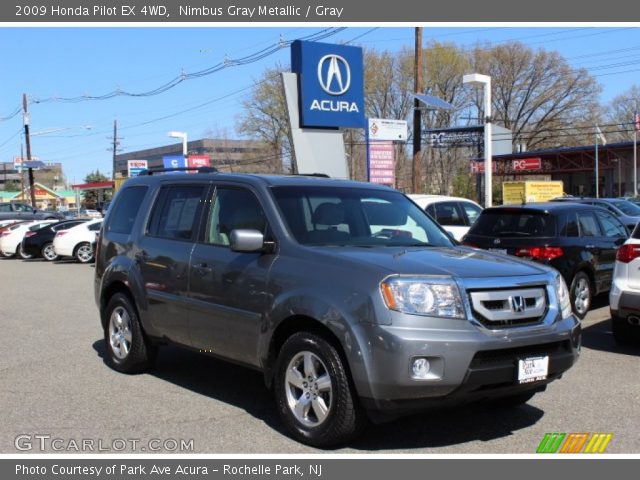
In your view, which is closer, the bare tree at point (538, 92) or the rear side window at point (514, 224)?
the rear side window at point (514, 224)

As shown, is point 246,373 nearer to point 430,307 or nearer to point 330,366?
point 330,366

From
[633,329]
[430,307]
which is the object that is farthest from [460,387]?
[633,329]

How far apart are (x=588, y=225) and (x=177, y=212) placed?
6.45 metres

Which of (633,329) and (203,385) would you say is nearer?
(203,385)

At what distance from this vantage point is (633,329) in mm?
7754

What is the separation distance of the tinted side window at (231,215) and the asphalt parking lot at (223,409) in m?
1.44

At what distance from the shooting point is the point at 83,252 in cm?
2241

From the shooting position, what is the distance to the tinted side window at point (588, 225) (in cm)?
996

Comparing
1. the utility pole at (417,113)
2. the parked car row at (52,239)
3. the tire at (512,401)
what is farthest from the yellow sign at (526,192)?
the tire at (512,401)

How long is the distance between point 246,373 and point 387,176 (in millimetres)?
16381

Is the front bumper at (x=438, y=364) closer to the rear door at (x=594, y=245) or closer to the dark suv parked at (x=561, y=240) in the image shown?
the dark suv parked at (x=561, y=240)

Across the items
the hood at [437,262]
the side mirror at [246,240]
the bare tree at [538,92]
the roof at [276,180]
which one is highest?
the bare tree at [538,92]

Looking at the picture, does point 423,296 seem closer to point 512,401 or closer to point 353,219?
point 353,219

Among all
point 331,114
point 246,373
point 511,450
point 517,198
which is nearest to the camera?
point 511,450
